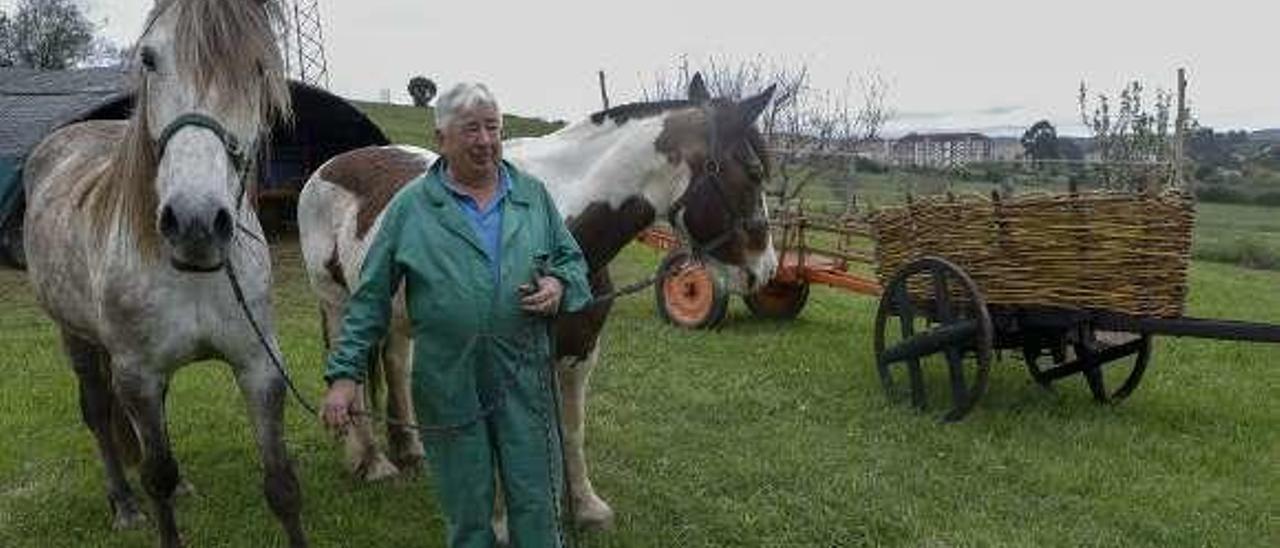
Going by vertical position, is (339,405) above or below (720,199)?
below

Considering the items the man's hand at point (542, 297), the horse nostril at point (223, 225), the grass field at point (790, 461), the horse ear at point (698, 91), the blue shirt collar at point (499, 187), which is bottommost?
the grass field at point (790, 461)

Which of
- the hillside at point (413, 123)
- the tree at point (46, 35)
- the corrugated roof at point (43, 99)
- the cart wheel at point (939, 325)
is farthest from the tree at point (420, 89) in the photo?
the cart wheel at point (939, 325)

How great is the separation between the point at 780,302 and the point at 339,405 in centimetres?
771

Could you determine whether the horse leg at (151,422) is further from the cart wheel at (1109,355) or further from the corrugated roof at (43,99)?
the corrugated roof at (43,99)

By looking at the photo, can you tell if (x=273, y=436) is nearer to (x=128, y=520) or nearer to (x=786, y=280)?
(x=128, y=520)

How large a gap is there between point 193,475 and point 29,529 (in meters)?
0.83

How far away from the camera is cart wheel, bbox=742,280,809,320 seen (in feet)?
33.5

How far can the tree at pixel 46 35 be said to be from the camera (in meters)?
46.5

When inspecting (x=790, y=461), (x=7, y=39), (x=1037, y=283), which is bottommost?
(x=790, y=461)

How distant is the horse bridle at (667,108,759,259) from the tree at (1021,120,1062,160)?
18894mm

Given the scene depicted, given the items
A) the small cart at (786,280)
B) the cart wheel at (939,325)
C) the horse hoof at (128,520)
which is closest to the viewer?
the horse hoof at (128,520)

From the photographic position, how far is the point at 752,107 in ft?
13.6

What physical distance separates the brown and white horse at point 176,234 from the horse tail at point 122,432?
0.39 meters

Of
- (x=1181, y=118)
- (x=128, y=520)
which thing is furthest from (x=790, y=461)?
(x=1181, y=118)
